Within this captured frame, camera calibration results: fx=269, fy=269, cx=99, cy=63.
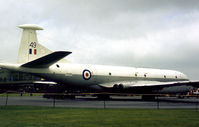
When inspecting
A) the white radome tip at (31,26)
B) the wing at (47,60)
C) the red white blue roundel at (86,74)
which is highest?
the white radome tip at (31,26)

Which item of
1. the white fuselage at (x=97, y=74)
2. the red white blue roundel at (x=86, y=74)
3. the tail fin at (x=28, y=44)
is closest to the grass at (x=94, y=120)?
the white fuselage at (x=97, y=74)

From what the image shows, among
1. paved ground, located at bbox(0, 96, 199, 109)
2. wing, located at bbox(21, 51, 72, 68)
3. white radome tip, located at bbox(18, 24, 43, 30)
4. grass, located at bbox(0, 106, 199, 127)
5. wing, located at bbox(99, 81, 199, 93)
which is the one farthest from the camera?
wing, located at bbox(99, 81, 199, 93)

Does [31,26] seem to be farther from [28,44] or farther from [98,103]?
[98,103]

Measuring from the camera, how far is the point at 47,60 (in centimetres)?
2452

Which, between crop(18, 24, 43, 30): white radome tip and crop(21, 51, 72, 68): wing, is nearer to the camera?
crop(21, 51, 72, 68): wing

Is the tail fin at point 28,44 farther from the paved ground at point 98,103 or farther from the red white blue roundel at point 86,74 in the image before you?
the red white blue roundel at point 86,74

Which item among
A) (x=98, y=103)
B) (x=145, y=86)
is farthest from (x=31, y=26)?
(x=145, y=86)

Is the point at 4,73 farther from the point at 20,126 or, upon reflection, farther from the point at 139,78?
the point at 20,126

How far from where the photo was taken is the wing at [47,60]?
2287 cm

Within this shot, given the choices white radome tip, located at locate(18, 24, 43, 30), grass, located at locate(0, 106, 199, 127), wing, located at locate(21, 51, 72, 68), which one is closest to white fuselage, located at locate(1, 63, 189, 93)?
wing, located at locate(21, 51, 72, 68)

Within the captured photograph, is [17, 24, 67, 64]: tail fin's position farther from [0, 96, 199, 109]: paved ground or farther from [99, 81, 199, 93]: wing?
[99, 81, 199, 93]: wing

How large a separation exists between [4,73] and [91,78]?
58172 mm

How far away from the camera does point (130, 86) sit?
31797mm

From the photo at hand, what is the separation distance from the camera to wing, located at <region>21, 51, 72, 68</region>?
22.9 m
